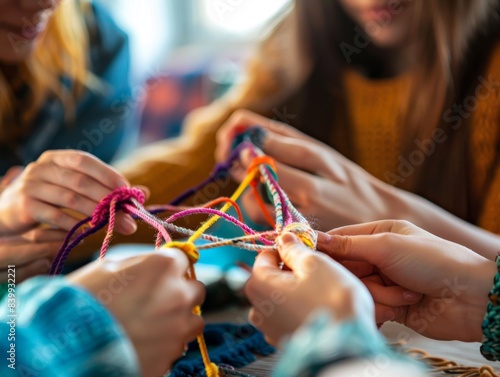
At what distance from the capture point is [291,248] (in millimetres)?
384

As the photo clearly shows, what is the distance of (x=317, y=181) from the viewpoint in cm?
65

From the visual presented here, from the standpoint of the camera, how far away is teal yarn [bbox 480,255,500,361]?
1.37 ft

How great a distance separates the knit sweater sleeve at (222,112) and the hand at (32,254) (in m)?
0.24

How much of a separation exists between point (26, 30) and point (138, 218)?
0.39m

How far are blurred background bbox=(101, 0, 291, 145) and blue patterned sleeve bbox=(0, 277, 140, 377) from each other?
99 cm

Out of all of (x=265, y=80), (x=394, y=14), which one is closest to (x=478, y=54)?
(x=394, y=14)

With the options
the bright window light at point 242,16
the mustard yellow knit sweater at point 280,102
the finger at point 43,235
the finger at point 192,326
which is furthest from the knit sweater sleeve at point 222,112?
the bright window light at point 242,16

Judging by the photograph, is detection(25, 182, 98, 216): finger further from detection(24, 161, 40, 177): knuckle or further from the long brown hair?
the long brown hair

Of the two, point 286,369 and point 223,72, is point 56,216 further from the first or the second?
point 223,72

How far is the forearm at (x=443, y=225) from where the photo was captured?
542mm

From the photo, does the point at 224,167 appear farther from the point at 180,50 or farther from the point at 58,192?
the point at 180,50

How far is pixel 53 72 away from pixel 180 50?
35.0 inches

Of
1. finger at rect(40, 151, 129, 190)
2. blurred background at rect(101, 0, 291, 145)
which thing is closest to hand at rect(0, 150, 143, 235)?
finger at rect(40, 151, 129, 190)

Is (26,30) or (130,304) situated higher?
(26,30)
